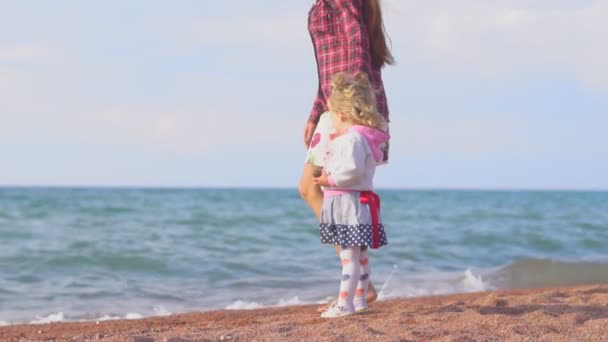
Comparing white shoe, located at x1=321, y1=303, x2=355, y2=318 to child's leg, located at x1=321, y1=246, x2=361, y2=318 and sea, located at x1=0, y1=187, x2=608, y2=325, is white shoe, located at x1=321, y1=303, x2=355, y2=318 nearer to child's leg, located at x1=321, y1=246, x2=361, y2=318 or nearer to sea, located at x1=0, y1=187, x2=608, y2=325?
child's leg, located at x1=321, y1=246, x2=361, y2=318

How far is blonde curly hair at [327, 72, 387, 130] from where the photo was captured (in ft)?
13.5

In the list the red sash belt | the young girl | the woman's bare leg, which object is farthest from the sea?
Answer: the red sash belt

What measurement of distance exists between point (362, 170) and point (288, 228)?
9.80 meters

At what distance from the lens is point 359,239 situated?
13.5ft

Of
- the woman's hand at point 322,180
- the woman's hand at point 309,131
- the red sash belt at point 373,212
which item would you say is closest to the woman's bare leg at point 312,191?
the woman's hand at point 309,131

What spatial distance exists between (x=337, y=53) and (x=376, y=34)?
24cm

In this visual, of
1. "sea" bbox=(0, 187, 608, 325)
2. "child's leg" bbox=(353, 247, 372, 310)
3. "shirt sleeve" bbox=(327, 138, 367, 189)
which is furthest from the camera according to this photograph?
"sea" bbox=(0, 187, 608, 325)

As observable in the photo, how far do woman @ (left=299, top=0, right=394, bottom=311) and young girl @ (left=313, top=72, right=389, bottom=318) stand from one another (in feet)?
0.41

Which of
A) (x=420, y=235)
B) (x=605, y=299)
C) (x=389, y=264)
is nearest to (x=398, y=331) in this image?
(x=605, y=299)

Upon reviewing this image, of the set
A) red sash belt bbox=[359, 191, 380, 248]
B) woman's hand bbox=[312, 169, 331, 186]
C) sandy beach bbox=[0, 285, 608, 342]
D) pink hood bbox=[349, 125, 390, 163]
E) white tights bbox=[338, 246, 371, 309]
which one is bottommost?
sandy beach bbox=[0, 285, 608, 342]

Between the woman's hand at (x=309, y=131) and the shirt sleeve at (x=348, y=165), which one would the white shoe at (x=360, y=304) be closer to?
the shirt sleeve at (x=348, y=165)

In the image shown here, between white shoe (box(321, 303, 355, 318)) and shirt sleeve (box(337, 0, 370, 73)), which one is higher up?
shirt sleeve (box(337, 0, 370, 73))

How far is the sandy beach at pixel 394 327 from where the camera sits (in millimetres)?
3758

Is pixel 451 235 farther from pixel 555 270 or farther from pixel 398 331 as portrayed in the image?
pixel 398 331
